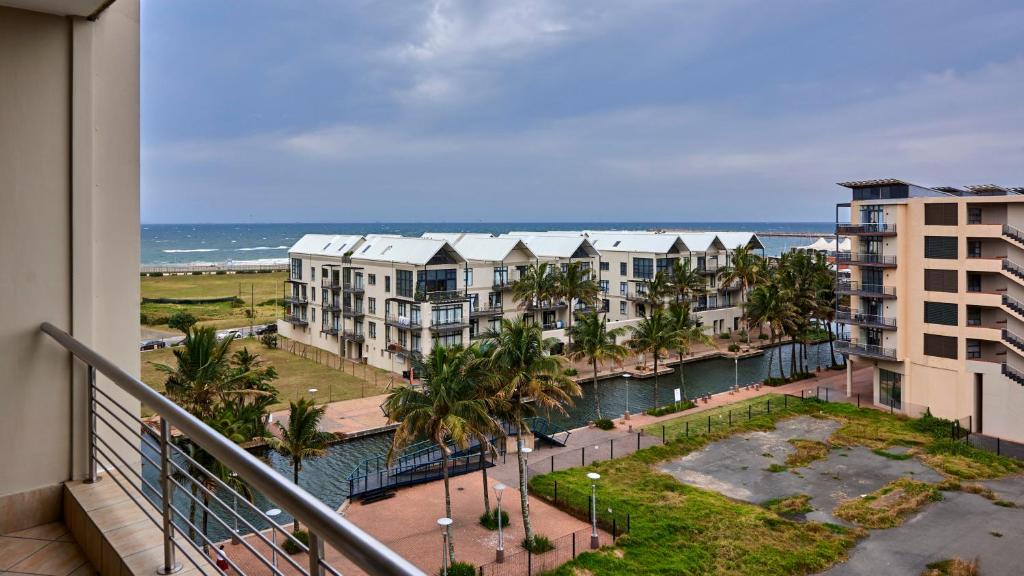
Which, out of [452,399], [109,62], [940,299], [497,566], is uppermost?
[109,62]

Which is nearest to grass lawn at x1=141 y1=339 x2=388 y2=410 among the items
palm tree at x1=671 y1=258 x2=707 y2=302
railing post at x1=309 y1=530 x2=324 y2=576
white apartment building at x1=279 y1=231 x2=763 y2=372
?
white apartment building at x1=279 y1=231 x2=763 y2=372

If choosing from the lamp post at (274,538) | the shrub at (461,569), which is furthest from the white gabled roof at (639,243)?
the lamp post at (274,538)

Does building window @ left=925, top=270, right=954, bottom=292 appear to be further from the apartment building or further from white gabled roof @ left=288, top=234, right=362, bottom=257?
white gabled roof @ left=288, top=234, right=362, bottom=257

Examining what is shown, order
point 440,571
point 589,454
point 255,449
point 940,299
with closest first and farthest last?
1. point 440,571
2. point 255,449
3. point 589,454
4. point 940,299

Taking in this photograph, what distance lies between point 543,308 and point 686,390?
33.0 ft

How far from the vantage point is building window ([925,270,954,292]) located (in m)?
27.9

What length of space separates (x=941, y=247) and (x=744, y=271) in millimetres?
19381

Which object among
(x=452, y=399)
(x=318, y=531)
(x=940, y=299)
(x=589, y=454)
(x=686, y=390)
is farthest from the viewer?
(x=686, y=390)

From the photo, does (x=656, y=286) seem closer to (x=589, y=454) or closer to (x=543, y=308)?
(x=543, y=308)

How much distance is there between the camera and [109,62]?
4.86 m

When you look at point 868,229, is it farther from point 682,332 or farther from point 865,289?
point 682,332

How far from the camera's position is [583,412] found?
30.6 meters

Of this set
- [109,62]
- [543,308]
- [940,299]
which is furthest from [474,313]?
[109,62]

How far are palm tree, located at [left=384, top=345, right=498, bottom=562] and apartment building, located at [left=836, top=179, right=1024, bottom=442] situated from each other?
2145 cm
